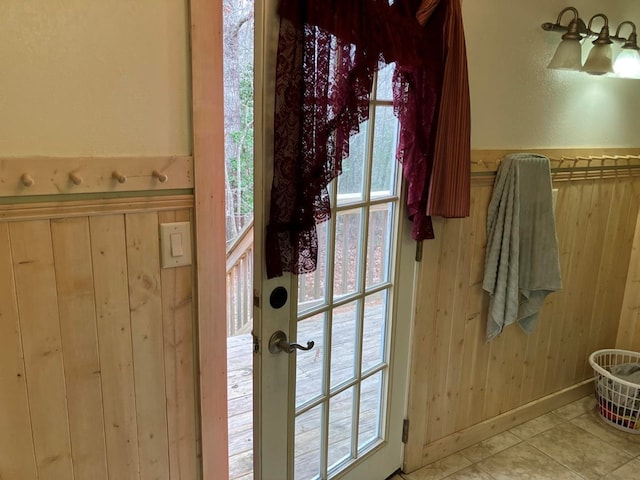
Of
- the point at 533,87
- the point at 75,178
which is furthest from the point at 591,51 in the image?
the point at 75,178

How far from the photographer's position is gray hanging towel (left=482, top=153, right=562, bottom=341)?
6.84 ft

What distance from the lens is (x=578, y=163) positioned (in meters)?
2.41

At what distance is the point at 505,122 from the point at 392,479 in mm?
1659

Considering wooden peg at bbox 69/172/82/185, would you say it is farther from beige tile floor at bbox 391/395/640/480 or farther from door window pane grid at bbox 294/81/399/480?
beige tile floor at bbox 391/395/640/480

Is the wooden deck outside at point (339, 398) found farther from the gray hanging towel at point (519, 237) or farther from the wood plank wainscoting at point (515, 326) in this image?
the gray hanging towel at point (519, 237)

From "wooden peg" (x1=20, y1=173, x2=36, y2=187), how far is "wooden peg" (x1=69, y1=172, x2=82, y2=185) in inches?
3.2

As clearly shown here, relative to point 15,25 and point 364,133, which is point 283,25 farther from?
point 15,25

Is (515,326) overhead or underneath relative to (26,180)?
underneath

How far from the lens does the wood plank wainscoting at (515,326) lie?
2.09 metres

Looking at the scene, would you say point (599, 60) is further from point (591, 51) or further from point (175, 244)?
point (175, 244)

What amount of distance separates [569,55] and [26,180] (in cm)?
209

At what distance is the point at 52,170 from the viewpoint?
3.70 ft

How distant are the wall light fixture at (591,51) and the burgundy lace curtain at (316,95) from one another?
3.08ft

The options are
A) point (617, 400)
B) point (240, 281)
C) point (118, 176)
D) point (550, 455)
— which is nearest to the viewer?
point (118, 176)
